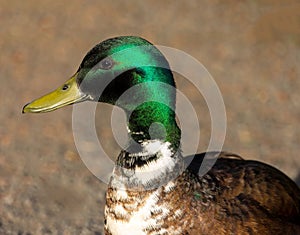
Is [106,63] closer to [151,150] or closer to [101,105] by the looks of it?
[151,150]

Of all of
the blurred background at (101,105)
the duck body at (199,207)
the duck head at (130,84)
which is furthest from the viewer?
the blurred background at (101,105)

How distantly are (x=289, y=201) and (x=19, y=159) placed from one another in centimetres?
238

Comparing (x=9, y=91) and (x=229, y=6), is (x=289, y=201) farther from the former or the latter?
(x=229, y=6)

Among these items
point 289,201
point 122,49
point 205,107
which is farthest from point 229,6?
point 122,49

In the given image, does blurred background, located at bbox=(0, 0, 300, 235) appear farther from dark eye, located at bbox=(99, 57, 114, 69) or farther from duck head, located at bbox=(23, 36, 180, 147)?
dark eye, located at bbox=(99, 57, 114, 69)

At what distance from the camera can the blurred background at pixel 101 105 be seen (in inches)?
190

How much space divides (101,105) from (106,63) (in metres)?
2.70

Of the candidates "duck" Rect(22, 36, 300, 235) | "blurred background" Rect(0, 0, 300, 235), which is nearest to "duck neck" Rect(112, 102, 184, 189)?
"duck" Rect(22, 36, 300, 235)

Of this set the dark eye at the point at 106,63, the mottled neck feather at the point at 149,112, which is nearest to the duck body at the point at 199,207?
the mottled neck feather at the point at 149,112

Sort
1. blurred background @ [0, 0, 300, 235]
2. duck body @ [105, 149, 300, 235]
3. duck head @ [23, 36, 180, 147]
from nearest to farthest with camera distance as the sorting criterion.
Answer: duck head @ [23, 36, 180, 147] → duck body @ [105, 149, 300, 235] → blurred background @ [0, 0, 300, 235]

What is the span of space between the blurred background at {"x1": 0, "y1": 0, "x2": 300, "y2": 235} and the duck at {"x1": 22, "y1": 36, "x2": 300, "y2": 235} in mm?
1550

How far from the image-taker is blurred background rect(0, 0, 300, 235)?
4.83m

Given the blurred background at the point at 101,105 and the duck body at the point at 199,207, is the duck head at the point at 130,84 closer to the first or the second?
the duck body at the point at 199,207

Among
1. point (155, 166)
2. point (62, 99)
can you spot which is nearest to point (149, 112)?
point (155, 166)
